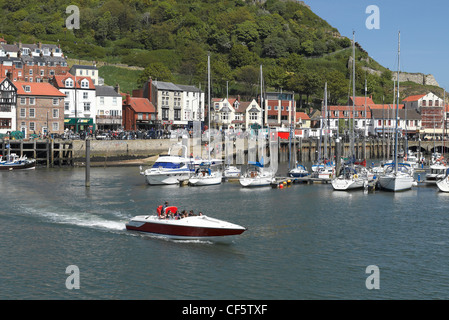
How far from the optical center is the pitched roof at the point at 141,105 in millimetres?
128375

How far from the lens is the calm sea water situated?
1250 inches

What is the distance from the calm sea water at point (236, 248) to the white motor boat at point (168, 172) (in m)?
6.87

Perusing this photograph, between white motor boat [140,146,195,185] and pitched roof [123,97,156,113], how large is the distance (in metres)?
57.2

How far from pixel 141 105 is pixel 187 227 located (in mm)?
93447

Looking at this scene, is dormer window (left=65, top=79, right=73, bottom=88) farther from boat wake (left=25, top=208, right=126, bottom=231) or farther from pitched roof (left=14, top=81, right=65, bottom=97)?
boat wake (left=25, top=208, right=126, bottom=231)

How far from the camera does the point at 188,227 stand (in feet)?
133

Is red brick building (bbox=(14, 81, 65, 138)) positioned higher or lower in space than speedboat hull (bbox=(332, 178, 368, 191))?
higher

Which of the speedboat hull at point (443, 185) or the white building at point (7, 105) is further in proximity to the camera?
the white building at point (7, 105)

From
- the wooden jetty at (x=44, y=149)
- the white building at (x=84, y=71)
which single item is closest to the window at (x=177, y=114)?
the white building at (x=84, y=71)

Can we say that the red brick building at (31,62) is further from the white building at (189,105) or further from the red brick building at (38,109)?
the white building at (189,105)

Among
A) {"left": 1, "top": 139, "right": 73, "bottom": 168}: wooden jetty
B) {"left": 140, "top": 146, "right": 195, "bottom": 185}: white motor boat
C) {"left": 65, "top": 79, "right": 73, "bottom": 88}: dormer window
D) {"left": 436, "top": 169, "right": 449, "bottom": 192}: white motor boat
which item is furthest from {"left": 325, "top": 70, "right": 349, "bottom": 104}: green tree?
{"left": 140, "top": 146, "right": 195, "bottom": 185}: white motor boat

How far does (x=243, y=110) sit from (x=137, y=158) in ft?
165

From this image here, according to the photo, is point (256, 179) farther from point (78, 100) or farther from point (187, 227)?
point (78, 100)

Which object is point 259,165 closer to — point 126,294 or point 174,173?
point 174,173
